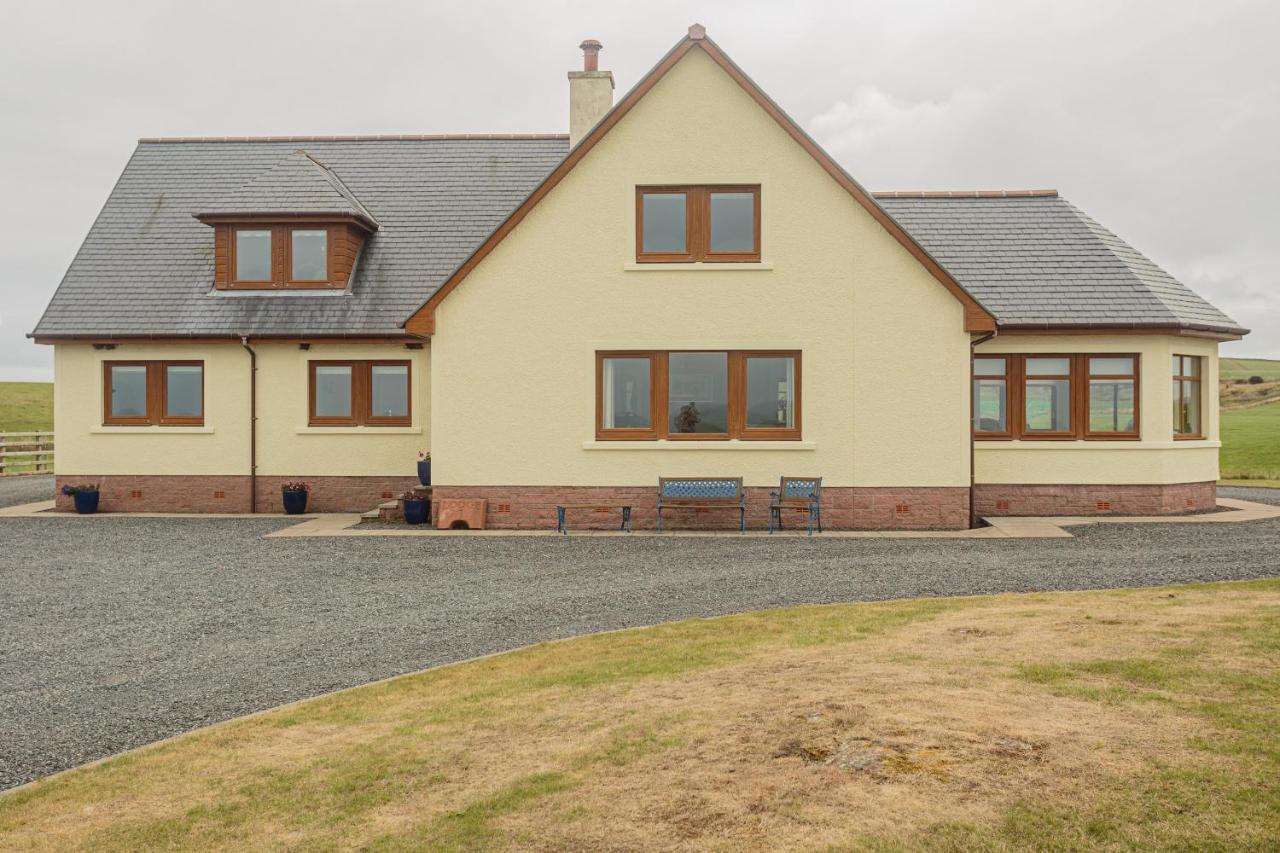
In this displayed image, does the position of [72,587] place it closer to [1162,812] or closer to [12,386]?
[1162,812]

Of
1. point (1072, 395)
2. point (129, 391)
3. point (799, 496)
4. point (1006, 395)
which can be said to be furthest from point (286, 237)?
point (1072, 395)

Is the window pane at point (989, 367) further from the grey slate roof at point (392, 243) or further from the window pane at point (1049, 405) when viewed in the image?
the grey slate roof at point (392, 243)

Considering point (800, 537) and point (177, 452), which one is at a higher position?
point (177, 452)

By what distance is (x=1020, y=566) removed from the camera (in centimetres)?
1359

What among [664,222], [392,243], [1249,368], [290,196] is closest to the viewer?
[664,222]

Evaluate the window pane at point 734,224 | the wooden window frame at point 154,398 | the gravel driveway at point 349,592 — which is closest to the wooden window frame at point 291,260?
the wooden window frame at point 154,398

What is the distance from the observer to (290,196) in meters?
22.5

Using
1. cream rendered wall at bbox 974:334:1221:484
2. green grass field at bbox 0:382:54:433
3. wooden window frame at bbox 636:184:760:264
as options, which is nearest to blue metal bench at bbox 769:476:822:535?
wooden window frame at bbox 636:184:760:264

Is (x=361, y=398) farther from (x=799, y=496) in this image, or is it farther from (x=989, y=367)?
(x=989, y=367)

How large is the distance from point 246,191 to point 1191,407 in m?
21.0

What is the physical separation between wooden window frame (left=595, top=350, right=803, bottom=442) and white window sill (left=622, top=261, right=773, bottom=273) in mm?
1473

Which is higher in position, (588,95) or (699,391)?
(588,95)

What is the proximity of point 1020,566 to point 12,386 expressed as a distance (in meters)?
93.5

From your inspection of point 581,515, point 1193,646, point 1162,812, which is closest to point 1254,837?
point 1162,812
